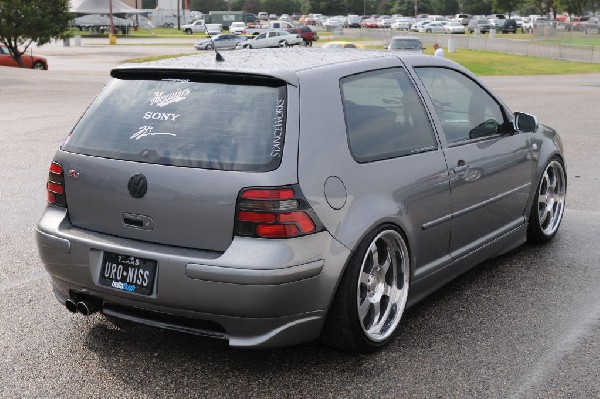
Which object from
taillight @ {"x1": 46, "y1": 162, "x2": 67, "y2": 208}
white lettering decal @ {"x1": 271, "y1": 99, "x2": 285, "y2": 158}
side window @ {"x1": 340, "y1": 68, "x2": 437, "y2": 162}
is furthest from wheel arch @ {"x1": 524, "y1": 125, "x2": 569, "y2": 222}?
taillight @ {"x1": 46, "y1": 162, "x2": 67, "y2": 208}

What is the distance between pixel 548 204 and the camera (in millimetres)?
6520

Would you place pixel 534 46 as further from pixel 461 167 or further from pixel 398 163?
pixel 398 163

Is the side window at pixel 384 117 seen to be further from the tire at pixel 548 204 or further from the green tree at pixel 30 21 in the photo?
the green tree at pixel 30 21

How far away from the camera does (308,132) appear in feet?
13.0

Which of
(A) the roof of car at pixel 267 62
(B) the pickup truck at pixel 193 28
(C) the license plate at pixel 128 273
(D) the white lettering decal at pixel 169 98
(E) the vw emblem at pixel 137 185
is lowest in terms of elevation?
(B) the pickup truck at pixel 193 28

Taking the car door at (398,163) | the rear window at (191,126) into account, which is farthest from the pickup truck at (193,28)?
the rear window at (191,126)

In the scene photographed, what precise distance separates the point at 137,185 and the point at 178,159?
0.24 meters

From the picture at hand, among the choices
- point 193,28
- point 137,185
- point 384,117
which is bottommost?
point 193,28

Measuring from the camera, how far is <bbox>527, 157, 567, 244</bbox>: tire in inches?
247

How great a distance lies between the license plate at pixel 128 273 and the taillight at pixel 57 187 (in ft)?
1.68

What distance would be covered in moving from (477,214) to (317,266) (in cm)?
173

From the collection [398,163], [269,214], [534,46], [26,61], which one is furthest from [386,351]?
[534,46]

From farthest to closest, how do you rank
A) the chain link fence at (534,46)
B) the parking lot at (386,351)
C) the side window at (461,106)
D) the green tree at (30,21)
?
the chain link fence at (534,46), the green tree at (30,21), the side window at (461,106), the parking lot at (386,351)

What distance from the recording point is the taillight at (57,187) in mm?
4316
